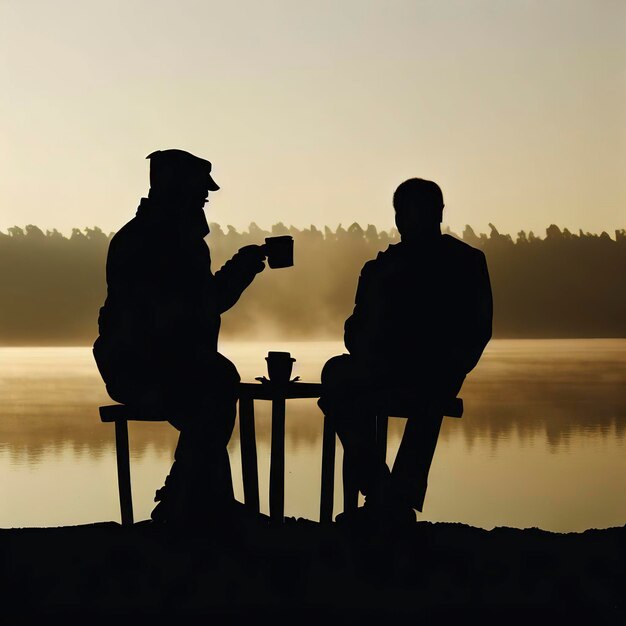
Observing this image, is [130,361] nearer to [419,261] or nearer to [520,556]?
[419,261]

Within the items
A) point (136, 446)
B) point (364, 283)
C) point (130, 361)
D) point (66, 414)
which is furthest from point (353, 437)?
point (66, 414)

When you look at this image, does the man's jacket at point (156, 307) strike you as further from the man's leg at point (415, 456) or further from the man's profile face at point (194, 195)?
the man's leg at point (415, 456)

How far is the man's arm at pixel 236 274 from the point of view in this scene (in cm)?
691

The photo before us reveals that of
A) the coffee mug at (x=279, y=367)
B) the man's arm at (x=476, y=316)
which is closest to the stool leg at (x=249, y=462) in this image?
the coffee mug at (x=279, y=367)

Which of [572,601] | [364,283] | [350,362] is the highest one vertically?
[364,283]

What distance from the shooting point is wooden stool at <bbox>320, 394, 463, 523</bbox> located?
21.2 feet

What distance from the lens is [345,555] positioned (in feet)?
20.5

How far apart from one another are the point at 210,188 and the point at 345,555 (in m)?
2.33

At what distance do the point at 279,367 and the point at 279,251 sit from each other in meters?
0.79

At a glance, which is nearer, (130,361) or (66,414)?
(130,361)

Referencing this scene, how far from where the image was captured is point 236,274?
694cm

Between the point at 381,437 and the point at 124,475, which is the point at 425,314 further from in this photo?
the point at 124,475

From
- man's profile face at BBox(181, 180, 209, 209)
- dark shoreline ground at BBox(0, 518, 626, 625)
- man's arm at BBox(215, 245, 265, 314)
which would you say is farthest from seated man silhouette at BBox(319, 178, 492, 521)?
man's profile face at BBox(181, 180, 209, 209)

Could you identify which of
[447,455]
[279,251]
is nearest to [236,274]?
[279,251]
